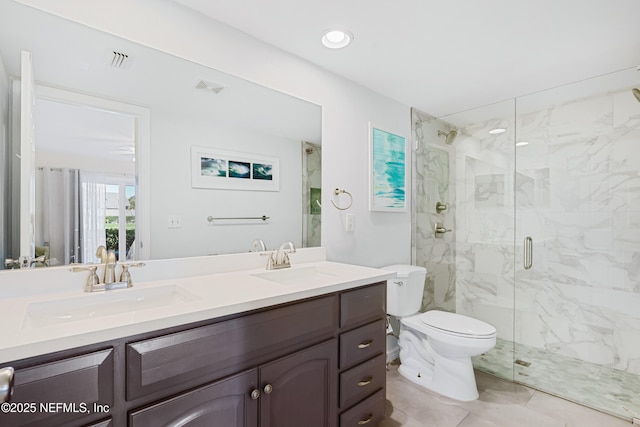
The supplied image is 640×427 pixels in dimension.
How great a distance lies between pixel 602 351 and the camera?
238 cm

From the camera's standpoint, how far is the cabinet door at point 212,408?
892mm

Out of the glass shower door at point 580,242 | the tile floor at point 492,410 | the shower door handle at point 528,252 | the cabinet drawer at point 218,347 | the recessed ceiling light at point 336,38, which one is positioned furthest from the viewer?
the shower door handle at point 528,252

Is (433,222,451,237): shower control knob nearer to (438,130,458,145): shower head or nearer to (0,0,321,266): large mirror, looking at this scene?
(438,130,458,145): shower head

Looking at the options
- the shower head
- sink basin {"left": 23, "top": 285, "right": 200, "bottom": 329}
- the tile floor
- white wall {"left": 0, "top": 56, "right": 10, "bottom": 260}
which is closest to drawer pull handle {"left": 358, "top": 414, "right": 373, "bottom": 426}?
the tile floor

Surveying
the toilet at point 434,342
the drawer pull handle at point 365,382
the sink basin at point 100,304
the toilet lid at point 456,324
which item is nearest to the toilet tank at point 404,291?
the toilet at point 434,342

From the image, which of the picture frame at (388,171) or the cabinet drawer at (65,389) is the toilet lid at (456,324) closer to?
the picture frame at (388,171)

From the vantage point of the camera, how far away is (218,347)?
1007 mm

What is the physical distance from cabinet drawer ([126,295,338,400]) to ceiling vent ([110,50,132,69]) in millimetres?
1154

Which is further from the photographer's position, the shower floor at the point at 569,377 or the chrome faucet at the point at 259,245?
the shower floor at the point at 569,377

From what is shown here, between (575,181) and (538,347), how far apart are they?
1.41 metres

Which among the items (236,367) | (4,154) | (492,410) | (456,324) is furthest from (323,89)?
(492,410)

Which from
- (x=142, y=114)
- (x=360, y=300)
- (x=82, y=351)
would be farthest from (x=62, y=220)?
(x=360, y=300)

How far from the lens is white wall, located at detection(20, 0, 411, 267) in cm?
134

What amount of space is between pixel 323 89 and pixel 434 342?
186cm
